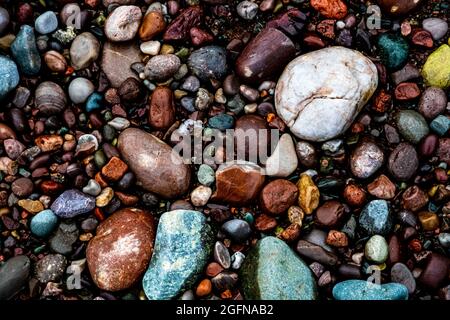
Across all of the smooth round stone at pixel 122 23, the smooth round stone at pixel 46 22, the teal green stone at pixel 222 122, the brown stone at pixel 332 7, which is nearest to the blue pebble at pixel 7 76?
the smooth round stone at pixel 46 22

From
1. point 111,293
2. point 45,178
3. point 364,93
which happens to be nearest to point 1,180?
point 45,178

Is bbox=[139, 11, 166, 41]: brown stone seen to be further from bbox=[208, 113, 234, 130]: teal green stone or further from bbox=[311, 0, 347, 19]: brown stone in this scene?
bbox=[311, 0, 347, 19]: brown stone

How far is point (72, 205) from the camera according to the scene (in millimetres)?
2848

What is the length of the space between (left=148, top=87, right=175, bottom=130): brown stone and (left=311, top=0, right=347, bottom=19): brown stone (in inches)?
39.5

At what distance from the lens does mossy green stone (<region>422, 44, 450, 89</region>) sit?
293 cm

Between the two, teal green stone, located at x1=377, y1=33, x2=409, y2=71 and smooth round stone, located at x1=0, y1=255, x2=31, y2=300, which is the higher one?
teal green stone, located at x1=377, y1=33, x2=409, y2=71

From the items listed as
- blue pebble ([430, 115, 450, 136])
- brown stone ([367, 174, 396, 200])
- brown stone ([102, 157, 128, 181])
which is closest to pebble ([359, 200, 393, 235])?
brown stone ([367, 174, 396, 200])

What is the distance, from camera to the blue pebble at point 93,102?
3.01m

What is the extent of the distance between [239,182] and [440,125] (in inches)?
46.2

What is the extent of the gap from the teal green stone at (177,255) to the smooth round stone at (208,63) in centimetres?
81

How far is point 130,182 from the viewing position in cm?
289

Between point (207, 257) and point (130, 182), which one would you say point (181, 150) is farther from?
point (207, 257)

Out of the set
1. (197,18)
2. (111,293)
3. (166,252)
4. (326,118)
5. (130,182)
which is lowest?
(111,293)

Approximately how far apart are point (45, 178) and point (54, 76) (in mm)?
617
